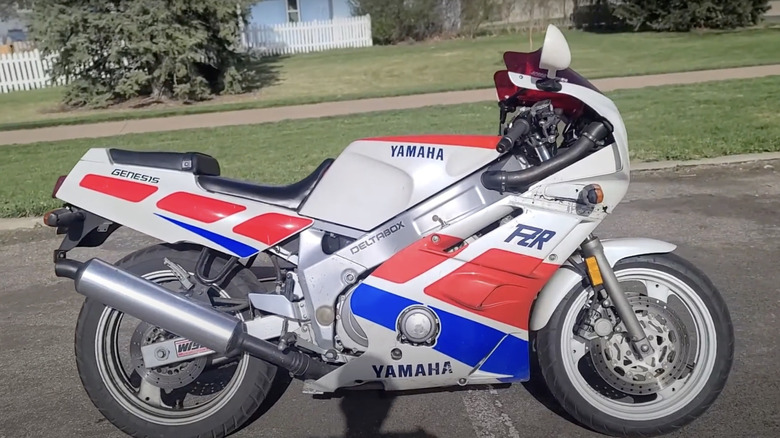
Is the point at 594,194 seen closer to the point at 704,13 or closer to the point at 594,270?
the point at 594,270

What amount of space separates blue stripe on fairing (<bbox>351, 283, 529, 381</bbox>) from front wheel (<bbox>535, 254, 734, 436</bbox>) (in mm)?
155

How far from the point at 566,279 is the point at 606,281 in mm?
167

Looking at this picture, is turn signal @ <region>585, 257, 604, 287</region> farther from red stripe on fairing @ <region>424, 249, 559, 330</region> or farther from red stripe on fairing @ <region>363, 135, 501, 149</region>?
red stripe on fairing @ <region>363, 135, 501, 149</region>

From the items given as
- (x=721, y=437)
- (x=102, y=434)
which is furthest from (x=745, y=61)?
(x=102, y=434)

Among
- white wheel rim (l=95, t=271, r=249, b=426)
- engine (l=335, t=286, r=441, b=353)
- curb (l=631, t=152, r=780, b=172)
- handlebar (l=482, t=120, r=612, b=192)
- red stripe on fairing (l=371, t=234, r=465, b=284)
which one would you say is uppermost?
handlebar (l=482, t=120, r=612, b=192)

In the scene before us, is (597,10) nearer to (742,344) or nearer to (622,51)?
(622,51)

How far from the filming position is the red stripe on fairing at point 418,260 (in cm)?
295

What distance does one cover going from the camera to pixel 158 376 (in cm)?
324

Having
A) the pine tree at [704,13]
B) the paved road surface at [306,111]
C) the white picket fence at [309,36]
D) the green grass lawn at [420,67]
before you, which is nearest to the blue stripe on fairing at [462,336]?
the paved road surface at [306,111]

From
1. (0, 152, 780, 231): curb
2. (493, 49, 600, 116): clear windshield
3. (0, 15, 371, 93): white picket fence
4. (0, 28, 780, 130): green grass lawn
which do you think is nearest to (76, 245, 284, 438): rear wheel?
(493, 49, 600, 116): clear windshield

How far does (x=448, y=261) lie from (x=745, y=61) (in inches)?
676

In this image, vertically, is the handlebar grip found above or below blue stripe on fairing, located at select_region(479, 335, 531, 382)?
above

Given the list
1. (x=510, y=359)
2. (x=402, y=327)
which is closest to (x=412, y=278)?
(x=402, y=327)

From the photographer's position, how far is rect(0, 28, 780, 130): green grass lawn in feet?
52.1
